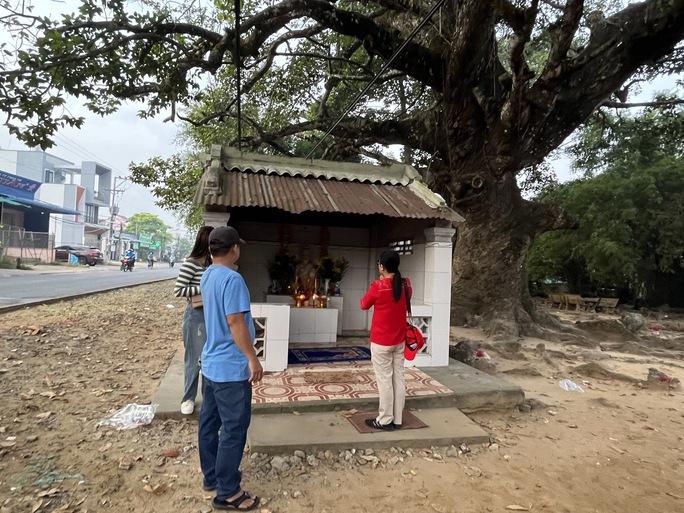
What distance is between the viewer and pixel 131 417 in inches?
176

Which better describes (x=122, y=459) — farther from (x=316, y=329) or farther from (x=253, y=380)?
(x=316, y=329)

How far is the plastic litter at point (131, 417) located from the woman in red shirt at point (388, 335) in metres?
2.27

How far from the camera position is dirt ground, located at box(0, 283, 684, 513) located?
10.6ft

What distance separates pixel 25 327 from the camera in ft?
28.6

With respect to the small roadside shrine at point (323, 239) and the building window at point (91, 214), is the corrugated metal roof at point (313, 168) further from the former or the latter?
the building window at point (91, 214)

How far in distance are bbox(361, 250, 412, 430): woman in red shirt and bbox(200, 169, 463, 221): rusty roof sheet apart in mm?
1785

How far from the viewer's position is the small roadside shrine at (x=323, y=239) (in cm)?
571

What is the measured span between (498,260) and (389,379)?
311 inches

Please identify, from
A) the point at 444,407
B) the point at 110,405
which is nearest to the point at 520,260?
the point at 444,407

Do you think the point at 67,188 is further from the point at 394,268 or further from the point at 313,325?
the point at 394,268

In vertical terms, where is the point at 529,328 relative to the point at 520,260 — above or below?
below

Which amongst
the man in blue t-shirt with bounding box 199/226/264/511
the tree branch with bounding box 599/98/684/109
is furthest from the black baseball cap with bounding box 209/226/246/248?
the tree branch with bounding box 599/98/684/109

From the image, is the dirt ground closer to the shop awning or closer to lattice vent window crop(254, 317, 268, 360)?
lattice vent window crop(254, 317, 268, 360)

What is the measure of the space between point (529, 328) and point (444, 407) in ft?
23.7
